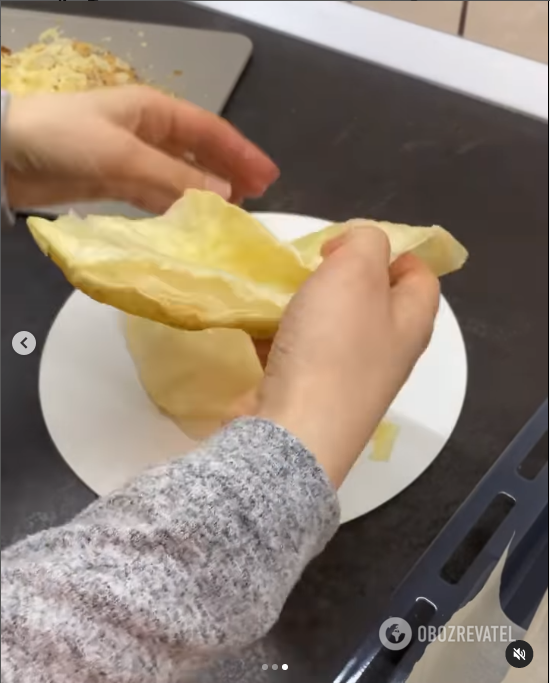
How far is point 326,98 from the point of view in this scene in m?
0.73

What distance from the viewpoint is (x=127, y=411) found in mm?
518

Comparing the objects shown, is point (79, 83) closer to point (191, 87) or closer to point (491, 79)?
point (191, 87)

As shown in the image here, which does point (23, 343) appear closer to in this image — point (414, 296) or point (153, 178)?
point (153, 178)

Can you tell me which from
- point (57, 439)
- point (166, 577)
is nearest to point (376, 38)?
point (57, 439)

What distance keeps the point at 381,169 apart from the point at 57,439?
361 mm

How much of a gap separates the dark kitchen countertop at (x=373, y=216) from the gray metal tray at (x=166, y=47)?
2 centimetres

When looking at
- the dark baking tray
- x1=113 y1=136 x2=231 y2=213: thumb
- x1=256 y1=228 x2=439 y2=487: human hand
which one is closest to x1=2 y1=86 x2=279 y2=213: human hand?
x1=113 y1=136 x2=231 y2=213: thumb

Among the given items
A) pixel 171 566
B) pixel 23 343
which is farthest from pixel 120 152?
pixel 171 566

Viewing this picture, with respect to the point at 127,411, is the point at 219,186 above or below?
above

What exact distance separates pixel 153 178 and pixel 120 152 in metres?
0.03

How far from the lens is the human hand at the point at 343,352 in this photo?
14.2 inches

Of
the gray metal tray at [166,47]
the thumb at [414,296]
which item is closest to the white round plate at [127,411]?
the thumb at [414,296]

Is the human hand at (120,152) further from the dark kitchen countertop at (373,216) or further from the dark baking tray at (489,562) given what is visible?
the dark baking tray at (489,562)

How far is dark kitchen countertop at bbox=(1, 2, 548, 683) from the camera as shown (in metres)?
0.46
